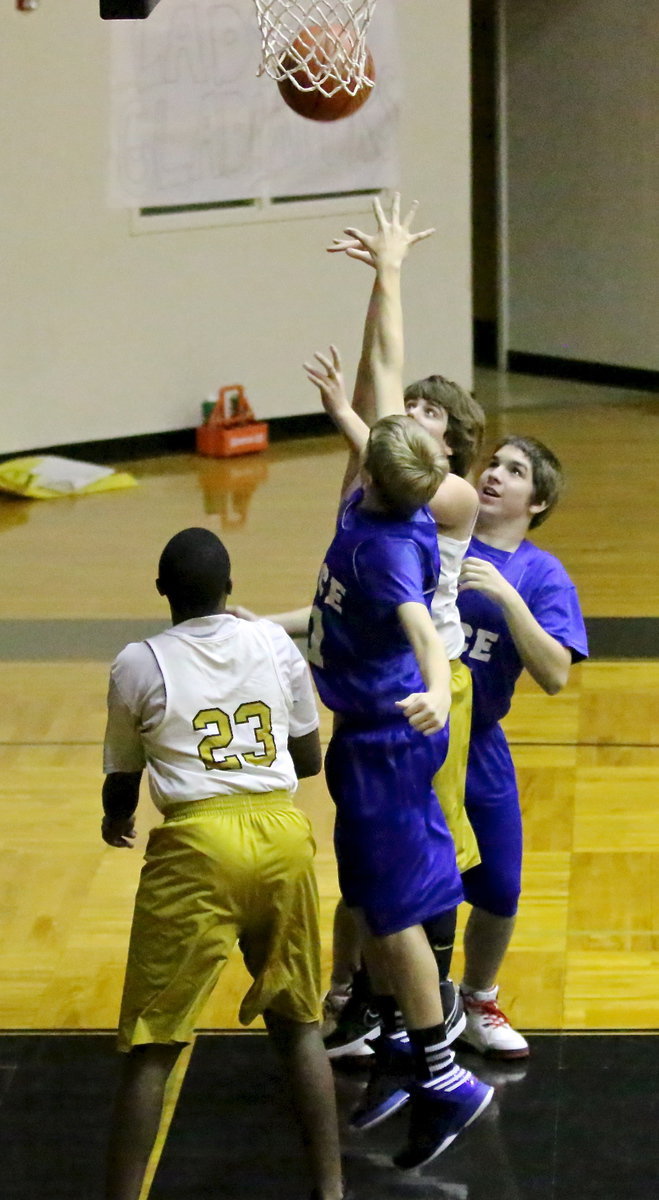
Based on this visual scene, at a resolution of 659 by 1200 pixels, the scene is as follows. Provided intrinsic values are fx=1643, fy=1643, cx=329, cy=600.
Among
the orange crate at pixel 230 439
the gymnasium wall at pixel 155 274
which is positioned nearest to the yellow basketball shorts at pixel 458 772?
the gymnasium wall at pixel 155 274

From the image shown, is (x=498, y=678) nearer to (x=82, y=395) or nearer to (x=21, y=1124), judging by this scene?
(x=21, y=1124)

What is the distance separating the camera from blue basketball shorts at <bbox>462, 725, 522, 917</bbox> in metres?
3.48

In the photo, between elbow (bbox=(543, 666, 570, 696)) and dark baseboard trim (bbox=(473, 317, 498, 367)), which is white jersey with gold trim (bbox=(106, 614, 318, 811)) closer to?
elbow (bbox=(543, 666, 570, 696))

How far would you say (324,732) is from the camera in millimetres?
5512

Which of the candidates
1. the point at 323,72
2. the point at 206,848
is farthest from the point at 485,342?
the point at 206,848

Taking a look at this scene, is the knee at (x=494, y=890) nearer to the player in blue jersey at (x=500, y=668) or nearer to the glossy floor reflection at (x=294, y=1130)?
the player in blue jersey at (x=500, y=668)

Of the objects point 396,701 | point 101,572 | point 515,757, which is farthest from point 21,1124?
point 101,572

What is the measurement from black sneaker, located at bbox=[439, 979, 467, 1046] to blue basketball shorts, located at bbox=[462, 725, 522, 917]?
8.6 inches

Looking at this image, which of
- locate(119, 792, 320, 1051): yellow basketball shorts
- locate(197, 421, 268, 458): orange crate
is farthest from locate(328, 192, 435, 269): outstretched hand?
locate(197, 421, 268, 458): orange crate

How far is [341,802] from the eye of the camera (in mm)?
3174

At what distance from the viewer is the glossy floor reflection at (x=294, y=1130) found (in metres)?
3.07

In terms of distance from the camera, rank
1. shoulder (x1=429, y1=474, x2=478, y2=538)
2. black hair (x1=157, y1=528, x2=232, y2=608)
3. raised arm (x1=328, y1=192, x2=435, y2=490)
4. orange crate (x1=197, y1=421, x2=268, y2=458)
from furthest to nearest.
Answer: orange crate (x1=197, y1=421, x2=268, y2=458)
raised arm (x1=328, y1=192, x2=435, y2=490)
shoulder (x1=429, y1=474, x2=478, y2=538)
black hair (x1=157, y1=528, x2=232, y2=608)

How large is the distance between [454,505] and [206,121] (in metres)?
7.48

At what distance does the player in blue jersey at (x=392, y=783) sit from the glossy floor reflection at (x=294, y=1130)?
0.10m
